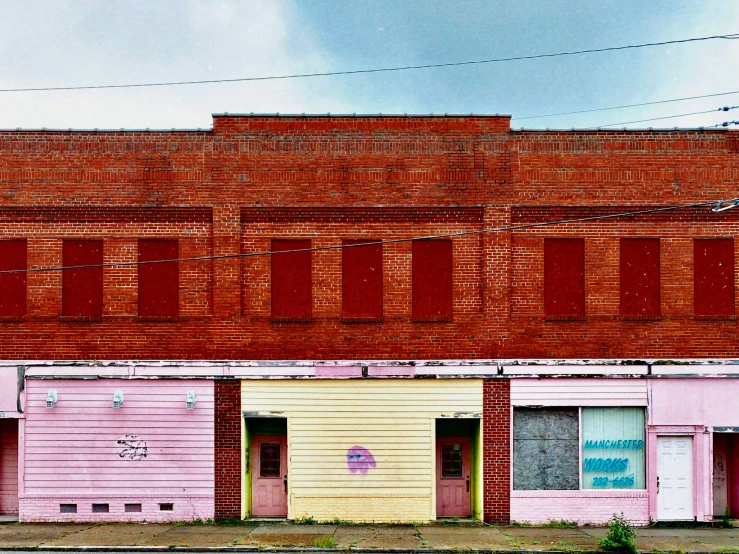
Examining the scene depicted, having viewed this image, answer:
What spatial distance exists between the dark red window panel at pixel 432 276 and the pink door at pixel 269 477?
466 cm

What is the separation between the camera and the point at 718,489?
17.5 meters

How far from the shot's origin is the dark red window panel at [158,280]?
17.3m

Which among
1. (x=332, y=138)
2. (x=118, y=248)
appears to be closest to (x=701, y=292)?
(x=332, y=138)

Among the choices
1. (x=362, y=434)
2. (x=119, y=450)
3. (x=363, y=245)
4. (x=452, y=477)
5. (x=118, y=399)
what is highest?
(x=363, y=245)

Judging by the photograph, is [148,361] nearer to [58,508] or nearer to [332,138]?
[58,508]

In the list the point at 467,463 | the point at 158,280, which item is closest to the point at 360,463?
the point at 467,463

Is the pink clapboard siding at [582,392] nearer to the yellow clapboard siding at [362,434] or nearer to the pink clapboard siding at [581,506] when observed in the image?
the yellow clapboard siding at [362,434]

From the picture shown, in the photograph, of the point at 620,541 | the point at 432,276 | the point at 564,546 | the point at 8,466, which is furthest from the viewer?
the point at 8,466

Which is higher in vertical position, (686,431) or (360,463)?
(686,431)

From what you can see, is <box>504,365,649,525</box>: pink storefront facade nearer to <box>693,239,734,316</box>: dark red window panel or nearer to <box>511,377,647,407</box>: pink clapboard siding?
<box>511,377,647,407</box>: pink clapboard siding

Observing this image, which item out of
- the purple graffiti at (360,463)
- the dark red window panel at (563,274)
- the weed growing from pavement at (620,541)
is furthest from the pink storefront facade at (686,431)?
the purple graffiti at (360,463)

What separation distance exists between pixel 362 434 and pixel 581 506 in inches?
206

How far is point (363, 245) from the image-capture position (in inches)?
680

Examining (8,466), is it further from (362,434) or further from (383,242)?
(383,242)
